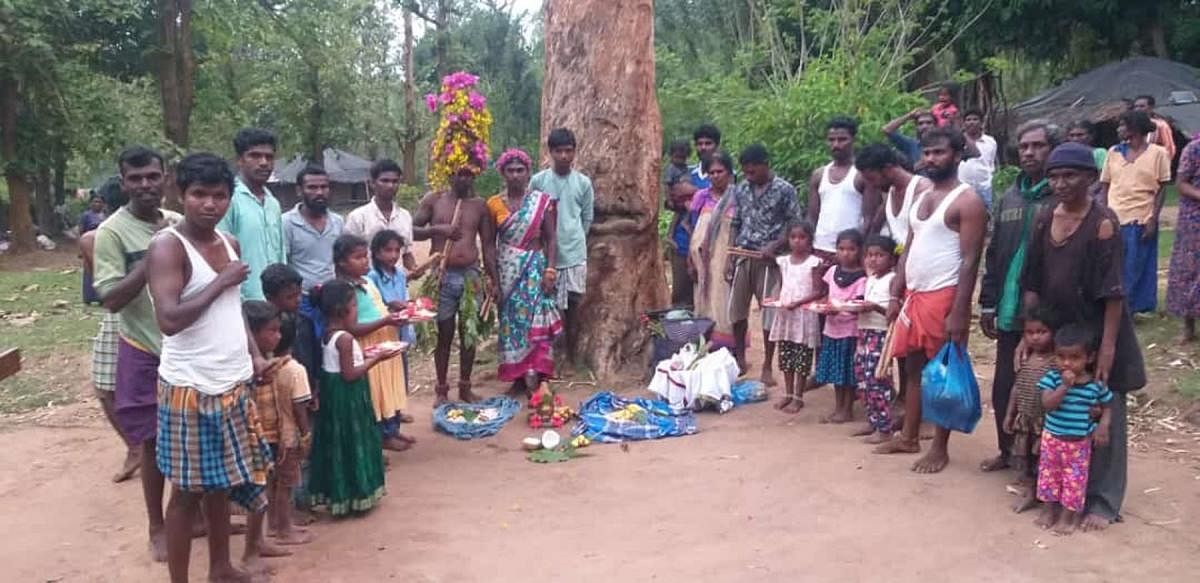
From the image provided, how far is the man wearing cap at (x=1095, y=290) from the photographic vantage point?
13.1 feet

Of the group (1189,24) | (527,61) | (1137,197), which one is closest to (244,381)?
(1137,197)

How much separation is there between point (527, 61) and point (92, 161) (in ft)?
56.4

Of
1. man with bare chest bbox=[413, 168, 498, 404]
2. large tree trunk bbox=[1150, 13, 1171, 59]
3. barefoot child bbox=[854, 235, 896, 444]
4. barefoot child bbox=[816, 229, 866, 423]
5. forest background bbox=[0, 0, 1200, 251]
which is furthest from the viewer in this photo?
large tree trunk bbox=[1150, 13, 1171, 59]

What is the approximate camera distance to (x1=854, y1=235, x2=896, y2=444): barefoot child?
5.34 metres

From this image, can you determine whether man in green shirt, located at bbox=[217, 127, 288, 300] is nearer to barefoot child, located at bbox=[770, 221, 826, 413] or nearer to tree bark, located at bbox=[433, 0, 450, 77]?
barefoot child, located at bbox=[770, 221, 826, 413]

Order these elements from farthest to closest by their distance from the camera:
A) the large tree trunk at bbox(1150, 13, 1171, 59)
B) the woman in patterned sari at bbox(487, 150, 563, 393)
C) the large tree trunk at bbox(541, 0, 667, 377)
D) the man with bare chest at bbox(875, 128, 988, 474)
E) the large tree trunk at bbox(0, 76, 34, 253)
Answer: the large tree trunk at bbox(1150, 13, 1171, 59), the large tree trunk at bbox(0, 76, 34, 253), the large tree trunk at bbox(541, 0, 667, 377), the woman in patterned sari at bbox(487, 150, 563, 393), the man with bare chest at bbox(875, 128, 988, 474)

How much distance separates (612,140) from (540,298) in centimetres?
136

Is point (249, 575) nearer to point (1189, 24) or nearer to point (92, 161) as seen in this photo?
point (92, 161)

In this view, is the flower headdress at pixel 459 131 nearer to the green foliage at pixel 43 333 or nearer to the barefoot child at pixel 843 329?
the barefoot child at pixel 843 329

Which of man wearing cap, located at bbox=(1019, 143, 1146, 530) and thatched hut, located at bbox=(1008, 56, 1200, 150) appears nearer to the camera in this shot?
man wearing cap, located at bbox=(1019, 143, 1146, 530)

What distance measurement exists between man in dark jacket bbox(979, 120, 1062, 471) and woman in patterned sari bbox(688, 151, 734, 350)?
2407 millimetres

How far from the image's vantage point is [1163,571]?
3.66 m

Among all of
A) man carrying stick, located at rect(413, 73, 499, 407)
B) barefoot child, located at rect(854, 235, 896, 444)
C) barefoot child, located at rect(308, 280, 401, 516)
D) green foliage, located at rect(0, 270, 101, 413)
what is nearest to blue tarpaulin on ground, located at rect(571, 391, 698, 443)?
man carrying stick, located at rect(413, 73, 499, 407)

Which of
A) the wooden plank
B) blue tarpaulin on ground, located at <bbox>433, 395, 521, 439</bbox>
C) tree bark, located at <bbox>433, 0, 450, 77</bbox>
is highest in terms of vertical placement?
tree bark, located at <bbox>433, 0, 450, 77</bbox>
